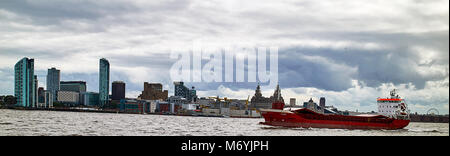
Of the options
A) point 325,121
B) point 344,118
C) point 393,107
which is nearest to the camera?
point 325,121

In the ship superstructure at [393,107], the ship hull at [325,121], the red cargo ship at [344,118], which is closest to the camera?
the ship hull at [325,121]

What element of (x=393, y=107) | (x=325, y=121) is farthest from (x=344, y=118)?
(x=393, y=107)

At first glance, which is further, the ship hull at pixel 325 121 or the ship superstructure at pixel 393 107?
the ship superstructure at pixel 393 107

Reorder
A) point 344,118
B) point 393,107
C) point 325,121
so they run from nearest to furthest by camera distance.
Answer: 1. point 325,121
2. point 344,118
3. point 393,107

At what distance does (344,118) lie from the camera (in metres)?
116

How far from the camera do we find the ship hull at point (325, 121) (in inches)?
4178

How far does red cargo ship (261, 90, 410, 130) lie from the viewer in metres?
107

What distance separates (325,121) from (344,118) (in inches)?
278

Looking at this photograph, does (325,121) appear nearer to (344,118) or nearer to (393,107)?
(344,118)

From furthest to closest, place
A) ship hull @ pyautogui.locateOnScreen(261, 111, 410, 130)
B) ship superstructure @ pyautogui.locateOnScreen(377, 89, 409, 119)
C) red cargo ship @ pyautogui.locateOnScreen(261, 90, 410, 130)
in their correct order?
ship superstructure @ pyautogui.locateOnScreen(377, 89, 409, 119) → red cargo ship @ pyautogui.locateOnScreen(261, 90, 410, 130) → ship hull @ pyautogui.locateOnScreen(261, 111, 410, 130)

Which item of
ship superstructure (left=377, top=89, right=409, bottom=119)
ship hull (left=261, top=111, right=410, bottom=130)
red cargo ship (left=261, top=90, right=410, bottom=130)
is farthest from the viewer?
ship superstructure (left=377, top=89, right=409, bottom=119)
